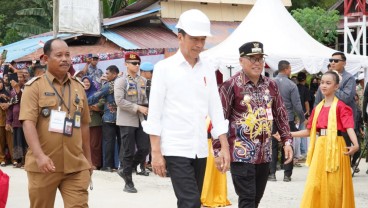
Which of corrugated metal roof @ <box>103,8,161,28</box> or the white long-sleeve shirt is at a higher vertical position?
corrugated metal roof @ <box>103,8,161,28</box>

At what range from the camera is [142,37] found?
26.2 metres

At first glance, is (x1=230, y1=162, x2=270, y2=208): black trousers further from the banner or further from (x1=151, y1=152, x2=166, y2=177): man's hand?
the banner

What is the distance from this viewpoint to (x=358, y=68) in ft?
62.5

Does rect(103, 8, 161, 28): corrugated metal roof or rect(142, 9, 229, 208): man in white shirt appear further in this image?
rect(103, 8, 161, 28): corrugated metal roof

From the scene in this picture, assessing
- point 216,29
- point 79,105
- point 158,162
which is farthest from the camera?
point 216,29

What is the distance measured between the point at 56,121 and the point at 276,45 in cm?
1286

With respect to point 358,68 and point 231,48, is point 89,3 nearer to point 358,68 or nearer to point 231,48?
point 231,48

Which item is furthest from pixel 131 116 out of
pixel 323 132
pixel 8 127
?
pixel 8 127

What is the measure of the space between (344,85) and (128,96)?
3379 millimetres

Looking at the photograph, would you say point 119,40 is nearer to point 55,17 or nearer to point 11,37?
point 55,17

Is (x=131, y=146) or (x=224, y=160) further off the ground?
(x=224, y=160)

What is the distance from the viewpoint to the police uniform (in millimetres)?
5945

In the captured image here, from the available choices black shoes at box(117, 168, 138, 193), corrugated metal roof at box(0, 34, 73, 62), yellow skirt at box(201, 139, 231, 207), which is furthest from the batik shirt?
corrugated metal roof at box(0, 34, 73, 62)

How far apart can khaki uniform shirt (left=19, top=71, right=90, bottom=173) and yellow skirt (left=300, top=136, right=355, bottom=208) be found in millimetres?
3146
